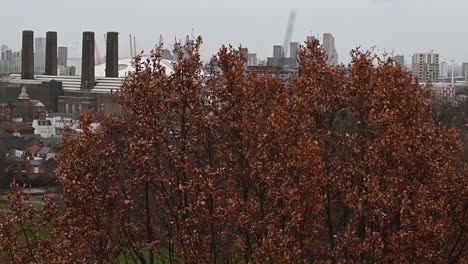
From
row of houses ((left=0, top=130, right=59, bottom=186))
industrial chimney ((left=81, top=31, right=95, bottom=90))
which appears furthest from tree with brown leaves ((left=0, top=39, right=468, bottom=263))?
industrial chimney ((left=81, top=31, right=95, bottom=90))

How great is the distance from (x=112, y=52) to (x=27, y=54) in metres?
10.1

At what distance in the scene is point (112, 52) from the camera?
6562cm

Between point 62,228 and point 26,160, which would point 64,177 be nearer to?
point 62,228

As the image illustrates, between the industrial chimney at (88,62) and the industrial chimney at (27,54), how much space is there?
5.04 metres

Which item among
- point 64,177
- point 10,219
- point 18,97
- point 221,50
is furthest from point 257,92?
point 18,97

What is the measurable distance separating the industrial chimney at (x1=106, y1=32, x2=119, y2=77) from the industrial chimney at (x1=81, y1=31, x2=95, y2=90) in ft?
4.76

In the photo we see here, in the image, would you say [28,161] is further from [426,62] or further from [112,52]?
[426,62]

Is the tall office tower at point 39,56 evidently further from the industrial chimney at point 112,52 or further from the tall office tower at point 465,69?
the tall office tower at point 465,69

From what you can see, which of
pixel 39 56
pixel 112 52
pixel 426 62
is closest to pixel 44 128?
pixel 112 52

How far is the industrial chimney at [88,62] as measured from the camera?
2554 inches

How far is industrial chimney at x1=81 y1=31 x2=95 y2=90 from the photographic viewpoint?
213 ft

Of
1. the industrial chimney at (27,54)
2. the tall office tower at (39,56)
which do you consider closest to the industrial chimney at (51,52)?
the industrial chimney at (27,54)

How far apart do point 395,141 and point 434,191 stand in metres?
0.62

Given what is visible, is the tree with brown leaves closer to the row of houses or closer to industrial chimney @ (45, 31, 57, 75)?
the row of houses
